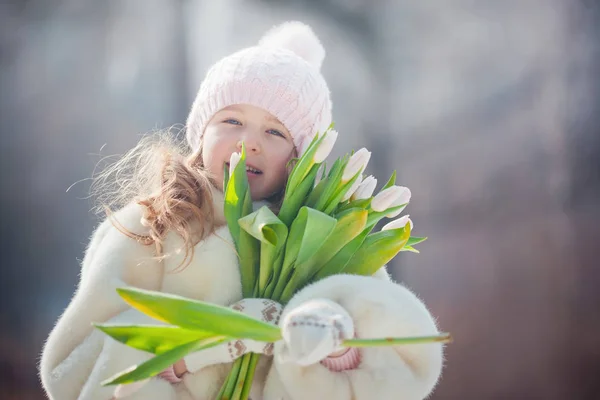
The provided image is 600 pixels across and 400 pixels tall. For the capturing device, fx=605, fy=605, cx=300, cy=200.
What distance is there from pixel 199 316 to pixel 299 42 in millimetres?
759

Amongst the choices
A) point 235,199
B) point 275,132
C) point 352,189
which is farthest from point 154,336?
point 275,132

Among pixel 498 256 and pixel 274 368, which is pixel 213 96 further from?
pixel 498 256

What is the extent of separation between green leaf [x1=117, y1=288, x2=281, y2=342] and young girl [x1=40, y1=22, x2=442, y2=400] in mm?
39

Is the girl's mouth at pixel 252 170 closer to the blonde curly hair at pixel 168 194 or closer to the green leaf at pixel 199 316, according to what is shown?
the blonde curly hair at pixel 168 194

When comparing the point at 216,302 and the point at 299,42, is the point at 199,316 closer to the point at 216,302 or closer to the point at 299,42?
the point at 216,302

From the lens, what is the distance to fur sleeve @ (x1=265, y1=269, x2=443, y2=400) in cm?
75

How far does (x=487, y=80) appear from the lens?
2271mm

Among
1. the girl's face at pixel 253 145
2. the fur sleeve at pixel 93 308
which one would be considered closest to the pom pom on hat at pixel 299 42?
the girl's face at pixel 253 145

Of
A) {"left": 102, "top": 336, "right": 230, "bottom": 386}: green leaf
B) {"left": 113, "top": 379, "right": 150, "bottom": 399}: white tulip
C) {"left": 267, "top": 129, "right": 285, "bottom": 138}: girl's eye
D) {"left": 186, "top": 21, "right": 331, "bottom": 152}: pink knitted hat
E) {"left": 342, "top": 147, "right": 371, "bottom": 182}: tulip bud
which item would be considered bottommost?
{"left": 113, "top": 379, "right": 150, "bottom": 399}: white tulip

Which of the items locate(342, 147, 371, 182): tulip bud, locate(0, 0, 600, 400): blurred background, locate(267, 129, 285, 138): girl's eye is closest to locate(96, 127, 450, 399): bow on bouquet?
locate(342, 147, 371, 182): tulip bud

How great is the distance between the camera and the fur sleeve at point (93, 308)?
33.1 inches

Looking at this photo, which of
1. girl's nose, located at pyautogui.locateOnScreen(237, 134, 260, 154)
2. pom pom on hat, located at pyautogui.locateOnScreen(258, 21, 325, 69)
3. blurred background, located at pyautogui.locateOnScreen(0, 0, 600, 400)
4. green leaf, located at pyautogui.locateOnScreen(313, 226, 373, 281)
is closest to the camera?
green leaf, located at pyautogui.locateOnScreen(313, 226, 373, 281)

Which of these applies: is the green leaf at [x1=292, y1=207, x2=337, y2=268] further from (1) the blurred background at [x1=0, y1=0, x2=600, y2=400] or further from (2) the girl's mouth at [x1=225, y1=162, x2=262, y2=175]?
(1) the blurred background at [x1=0, y1=0, x2=600, y2=400]

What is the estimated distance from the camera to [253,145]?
1016 mm
